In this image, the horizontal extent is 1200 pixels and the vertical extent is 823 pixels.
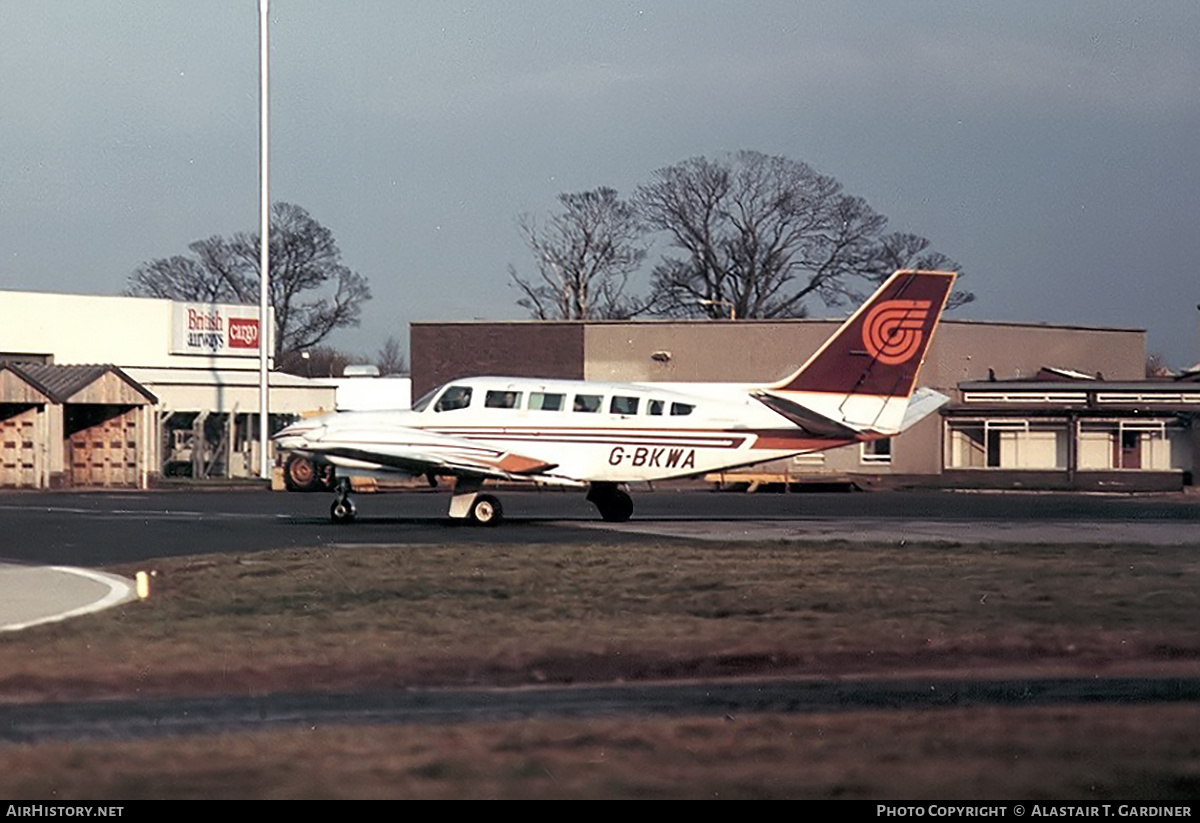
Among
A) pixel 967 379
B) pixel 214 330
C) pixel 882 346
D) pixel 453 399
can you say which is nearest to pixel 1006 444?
pixel 967 379

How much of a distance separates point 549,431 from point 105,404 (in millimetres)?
28736

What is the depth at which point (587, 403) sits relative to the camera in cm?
3180

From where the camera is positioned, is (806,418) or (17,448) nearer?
(806,418)

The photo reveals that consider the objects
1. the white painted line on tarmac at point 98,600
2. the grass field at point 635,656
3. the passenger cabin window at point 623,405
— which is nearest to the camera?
the grass field at point 635,656

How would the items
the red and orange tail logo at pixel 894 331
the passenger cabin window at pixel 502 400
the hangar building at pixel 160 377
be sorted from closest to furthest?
the passenger cabin window at pixel 502 400
the red and orange tail logo at pixel 894 331
the hangar building at pixel 160 377

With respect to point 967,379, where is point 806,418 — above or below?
below

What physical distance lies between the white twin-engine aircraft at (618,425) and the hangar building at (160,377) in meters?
27.6

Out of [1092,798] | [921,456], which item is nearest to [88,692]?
[1092,798]

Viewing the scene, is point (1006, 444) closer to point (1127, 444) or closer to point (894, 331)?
point (1127, 444)

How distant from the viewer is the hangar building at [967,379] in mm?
64312

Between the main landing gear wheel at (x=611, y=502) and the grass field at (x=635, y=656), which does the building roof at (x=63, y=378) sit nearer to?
the main landing gear wheel at (x=611, y=502)

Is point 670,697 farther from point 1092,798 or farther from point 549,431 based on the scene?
point 549,431

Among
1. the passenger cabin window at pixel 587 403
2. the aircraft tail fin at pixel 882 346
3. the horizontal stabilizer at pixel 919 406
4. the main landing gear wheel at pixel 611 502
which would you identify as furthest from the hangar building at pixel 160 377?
the aircraft tail fin at pixel 882 346

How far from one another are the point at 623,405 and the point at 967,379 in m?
41.6
